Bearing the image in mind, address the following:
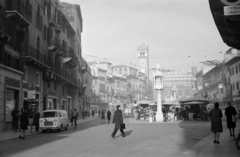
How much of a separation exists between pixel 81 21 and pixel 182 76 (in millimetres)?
120789

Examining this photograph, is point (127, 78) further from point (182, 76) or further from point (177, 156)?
point (177, 156)

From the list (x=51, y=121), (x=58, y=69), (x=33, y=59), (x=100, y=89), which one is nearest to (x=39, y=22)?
(x=33, y=59)

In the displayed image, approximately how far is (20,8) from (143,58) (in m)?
126

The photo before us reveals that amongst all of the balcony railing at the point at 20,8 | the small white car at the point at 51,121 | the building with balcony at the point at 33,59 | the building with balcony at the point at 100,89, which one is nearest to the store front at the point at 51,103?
the building with balcony at the point at 33,59

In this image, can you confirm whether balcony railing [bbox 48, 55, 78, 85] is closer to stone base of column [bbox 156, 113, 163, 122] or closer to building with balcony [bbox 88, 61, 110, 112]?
stone base of column [bbox 156, 113, 163, 122]

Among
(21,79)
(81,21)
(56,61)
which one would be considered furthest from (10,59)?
(81,21)

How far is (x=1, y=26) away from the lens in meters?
24.4

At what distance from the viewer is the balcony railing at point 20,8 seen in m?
26.4

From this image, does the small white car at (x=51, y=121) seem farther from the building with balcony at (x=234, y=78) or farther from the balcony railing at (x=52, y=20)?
the building with balcony at (x=234, y=78)

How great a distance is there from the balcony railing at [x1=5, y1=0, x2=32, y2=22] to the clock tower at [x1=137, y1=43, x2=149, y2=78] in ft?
392

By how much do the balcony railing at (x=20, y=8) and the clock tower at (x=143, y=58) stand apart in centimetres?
11954

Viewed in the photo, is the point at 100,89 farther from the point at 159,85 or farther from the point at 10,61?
the point at 10,61

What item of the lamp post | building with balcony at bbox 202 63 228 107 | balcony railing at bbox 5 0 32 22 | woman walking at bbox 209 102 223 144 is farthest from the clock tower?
woman walking at bbox 209 102 223 144

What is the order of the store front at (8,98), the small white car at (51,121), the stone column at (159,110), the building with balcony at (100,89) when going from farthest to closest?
the building with balcony at (100,89) → the stone column at (159,110) → the store front at (8,98) → the small white car at (51,121)
